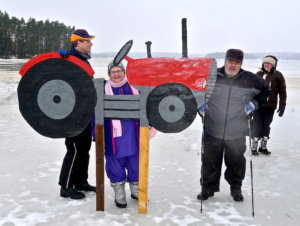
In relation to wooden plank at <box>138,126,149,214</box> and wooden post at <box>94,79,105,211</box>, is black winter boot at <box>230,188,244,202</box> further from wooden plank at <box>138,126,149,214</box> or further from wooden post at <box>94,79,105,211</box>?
wooden post at <box>94,79,105,211</box>

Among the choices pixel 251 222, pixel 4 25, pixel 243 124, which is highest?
pixel 4 25

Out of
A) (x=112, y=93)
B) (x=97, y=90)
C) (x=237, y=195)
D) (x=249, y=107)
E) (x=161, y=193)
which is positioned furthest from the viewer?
(x=161, y=193)

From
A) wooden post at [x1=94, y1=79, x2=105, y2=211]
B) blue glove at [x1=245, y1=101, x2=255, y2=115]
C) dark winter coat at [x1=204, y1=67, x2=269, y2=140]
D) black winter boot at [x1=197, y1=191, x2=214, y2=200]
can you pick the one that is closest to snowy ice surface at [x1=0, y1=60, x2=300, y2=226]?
black winter boot at [x1=197, y1=191, x2=214, y2=200]

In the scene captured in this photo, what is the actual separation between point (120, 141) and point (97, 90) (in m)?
0.65

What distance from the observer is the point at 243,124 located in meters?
3.60

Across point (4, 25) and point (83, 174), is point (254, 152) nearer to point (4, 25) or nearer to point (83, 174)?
point (83, 174)

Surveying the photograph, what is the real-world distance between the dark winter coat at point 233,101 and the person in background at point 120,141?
0.86 m

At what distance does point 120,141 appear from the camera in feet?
10.8

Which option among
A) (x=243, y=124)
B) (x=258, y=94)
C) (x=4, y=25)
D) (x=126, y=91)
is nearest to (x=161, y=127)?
→ (x=126, y=91)

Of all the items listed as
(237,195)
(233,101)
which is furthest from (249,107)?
(237,195)

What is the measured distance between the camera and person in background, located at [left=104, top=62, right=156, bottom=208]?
323cm

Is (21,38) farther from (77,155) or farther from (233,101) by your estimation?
(233,101)

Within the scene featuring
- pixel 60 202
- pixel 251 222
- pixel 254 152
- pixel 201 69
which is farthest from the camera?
pixel 254 152

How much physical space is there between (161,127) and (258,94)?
4.61 feet
